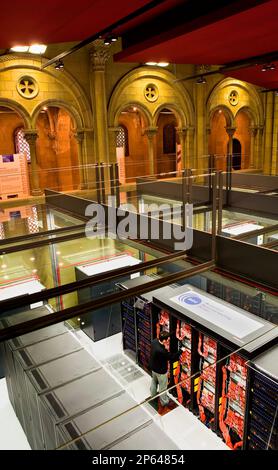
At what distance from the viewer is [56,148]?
17250mm

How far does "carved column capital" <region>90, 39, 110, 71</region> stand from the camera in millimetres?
10742

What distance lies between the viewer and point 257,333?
3500 mm

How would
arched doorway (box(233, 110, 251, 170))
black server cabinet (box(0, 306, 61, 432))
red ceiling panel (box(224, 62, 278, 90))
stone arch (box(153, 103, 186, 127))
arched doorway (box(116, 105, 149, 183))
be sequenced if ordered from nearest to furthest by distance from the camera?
1. black server cabinet (box(0, 306, 61, 432))
2. red ceiling panel (box(224, 62, 278, 90))
3. stone arch (box(153, 103, 186, 127))
4. arched doorway (box(116, 105, 149, 183))
5. arched doorway (box(233, 110, 251, 170))

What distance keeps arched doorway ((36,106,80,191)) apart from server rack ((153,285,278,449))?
44.1 feet

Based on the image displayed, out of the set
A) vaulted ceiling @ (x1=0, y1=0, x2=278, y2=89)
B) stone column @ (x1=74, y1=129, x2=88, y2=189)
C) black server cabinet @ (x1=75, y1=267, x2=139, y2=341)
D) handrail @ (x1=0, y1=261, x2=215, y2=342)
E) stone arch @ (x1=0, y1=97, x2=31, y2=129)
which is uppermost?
vaulted ceiling @ (x1=0, y1=0, x2=278, y2=89)

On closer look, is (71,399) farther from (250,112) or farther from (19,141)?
(250,112)

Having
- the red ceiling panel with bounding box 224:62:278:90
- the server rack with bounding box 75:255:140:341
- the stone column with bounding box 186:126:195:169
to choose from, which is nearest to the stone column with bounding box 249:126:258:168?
the stone column with bounding box 186:126:195:169

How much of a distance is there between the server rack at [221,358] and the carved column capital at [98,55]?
8932mm

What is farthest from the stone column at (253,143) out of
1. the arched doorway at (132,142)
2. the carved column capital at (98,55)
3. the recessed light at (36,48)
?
the recessed light at (36,48)

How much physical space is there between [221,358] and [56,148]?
15569mm

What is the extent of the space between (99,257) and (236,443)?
357cm

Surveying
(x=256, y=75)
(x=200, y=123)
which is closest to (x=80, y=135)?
(x=200, y=123)

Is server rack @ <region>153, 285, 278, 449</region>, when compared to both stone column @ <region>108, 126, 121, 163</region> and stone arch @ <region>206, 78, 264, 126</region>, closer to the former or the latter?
stone column @ <region>108, 126, 121, 163</region>

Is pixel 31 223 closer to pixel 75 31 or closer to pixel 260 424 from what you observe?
pixel 75 31
